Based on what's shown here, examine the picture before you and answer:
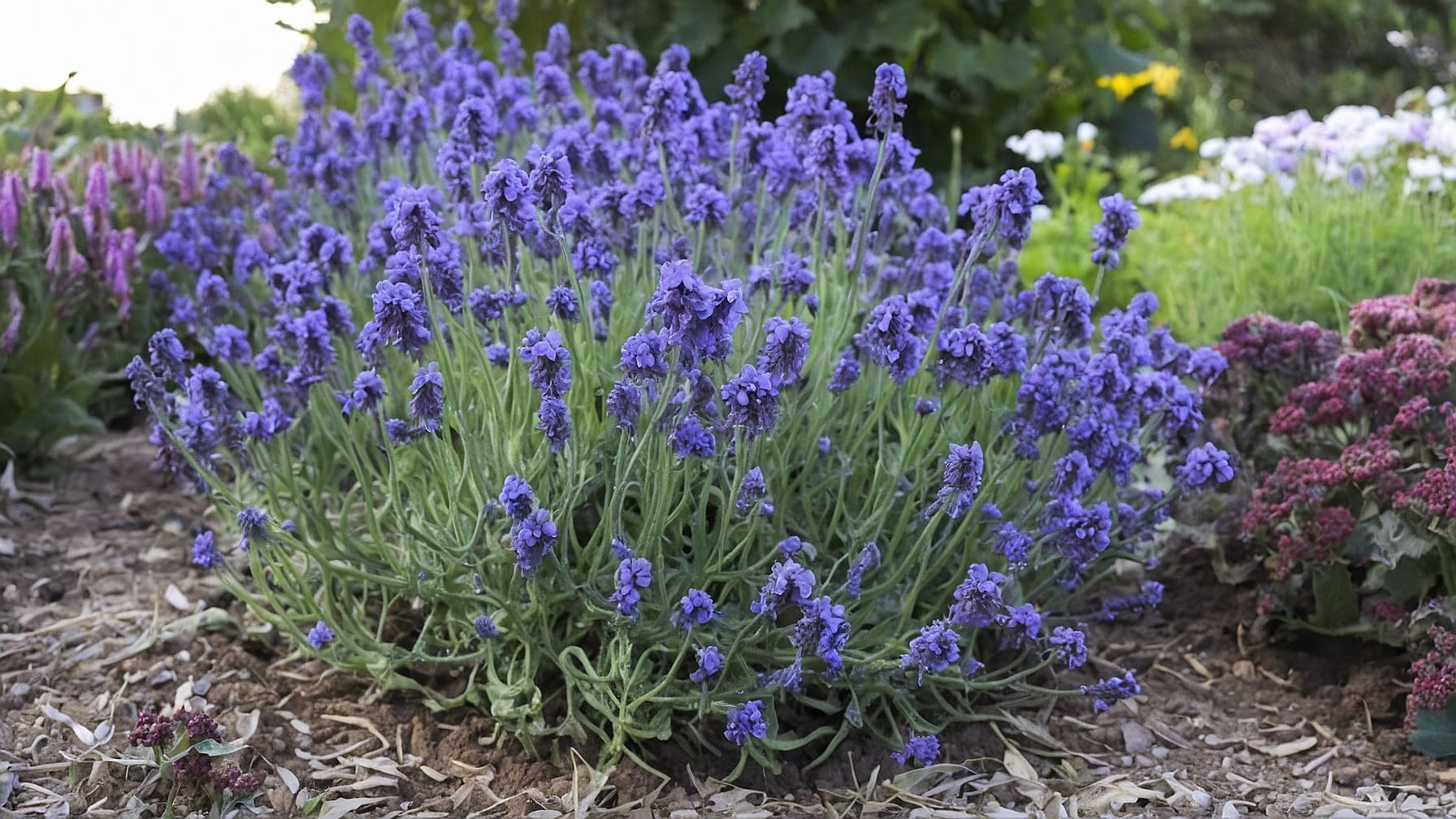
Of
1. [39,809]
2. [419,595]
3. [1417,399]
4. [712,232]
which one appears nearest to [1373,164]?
[1417,399]

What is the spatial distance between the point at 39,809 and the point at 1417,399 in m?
2.94

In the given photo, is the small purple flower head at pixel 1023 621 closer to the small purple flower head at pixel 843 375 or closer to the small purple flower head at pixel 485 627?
the small purple flower head at pixel 843 375

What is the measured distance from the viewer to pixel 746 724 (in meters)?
2.19

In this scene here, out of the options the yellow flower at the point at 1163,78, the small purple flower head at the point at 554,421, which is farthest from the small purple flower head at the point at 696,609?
the yellow flower at the point at 1163,78

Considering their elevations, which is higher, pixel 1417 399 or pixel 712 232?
pixel 712 232

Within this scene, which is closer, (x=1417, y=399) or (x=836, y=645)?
(x=836, y=645)

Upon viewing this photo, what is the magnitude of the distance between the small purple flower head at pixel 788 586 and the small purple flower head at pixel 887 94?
0.93 m

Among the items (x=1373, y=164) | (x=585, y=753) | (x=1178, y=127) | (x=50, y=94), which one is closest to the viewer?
(x=585, y=753)

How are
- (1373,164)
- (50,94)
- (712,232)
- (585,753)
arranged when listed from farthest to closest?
(1373,164) → (50,94) → (712,232) → (585,753)

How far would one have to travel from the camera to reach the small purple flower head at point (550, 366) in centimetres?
198

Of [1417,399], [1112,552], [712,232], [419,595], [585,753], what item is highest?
[712,232]

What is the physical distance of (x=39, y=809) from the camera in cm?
228

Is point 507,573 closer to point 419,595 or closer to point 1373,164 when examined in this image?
point 419,595

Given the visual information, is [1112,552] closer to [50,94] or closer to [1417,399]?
[1417,399]
